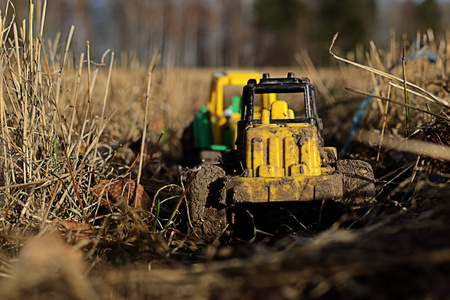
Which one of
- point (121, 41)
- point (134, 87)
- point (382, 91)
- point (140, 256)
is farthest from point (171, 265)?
point (121, 41)

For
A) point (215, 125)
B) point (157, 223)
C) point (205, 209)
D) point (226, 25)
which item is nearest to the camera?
point (205, 209)

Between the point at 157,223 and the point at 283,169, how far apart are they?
0.93m

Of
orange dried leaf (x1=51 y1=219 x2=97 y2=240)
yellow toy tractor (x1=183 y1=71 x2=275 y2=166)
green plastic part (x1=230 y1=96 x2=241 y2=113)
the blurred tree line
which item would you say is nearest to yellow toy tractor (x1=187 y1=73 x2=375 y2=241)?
orange dried leaf (x1=51 y1=219 x2=97 y2=240)

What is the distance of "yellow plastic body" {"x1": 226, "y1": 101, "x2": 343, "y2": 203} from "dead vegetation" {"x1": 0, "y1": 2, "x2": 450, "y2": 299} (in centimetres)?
31

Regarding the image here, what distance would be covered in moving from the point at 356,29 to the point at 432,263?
1320 inches

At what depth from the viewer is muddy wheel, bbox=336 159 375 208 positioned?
274cm

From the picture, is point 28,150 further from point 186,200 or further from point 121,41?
point 121,41

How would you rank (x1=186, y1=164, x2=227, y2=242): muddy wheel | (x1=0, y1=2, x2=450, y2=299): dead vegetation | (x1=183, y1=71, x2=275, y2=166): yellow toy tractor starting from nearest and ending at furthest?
1. (x1=0, y1=2, x2=450, y2=299): dead vegetation
2. (x1=186, y1=164, x2=227, y2=242): muddy wheel
3. (x1=183, y1=71, x2=275, y2=166): yellow toy tractor

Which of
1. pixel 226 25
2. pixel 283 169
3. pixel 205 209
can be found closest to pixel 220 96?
pixel 283 169

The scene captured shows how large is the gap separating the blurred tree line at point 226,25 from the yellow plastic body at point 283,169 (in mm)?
30466

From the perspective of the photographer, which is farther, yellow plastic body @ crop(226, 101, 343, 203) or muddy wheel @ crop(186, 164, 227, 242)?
muddy wheel @ crop(186, 164, 227, 242)

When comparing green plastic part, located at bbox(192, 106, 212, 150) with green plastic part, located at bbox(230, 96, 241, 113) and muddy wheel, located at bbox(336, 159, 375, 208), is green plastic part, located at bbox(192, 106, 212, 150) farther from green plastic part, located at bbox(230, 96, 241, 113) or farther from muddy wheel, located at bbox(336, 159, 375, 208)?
muddy wheel, located at bbox(336, 159, 375, 208)

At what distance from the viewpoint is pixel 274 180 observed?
8.71 ft

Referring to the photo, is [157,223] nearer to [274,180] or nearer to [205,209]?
[205,209]
